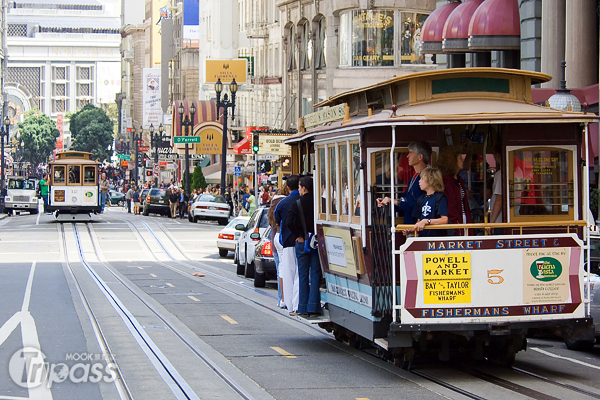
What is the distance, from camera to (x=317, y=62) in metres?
44.7

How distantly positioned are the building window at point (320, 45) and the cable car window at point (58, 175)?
1285 centimetres

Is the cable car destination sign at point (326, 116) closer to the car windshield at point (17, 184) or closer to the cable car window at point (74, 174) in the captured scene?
the cable car window at point (74, 174)

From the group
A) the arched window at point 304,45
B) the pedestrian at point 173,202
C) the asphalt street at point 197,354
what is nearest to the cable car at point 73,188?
the pedestrian at point 173,202

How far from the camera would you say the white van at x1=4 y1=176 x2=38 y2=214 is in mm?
62938

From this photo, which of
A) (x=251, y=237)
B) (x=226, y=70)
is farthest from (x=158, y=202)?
(x=251, y=237)

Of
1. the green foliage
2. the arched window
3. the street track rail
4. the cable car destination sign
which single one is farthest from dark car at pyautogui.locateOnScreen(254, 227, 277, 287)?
the green foliage

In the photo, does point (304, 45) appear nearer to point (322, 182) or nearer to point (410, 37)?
point (410, 37)

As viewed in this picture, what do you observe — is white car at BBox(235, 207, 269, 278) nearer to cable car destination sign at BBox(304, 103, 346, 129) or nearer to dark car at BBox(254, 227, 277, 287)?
dark car at BBox(254, 227, 277, 287)

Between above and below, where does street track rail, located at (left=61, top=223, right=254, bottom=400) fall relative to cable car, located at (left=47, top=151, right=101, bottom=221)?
below

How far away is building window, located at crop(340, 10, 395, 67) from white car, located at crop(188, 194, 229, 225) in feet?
32.3

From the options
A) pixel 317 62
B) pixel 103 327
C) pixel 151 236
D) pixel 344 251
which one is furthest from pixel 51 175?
pixel 344 251

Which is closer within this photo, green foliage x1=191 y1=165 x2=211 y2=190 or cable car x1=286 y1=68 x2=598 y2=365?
cable car x1=286 y1=68 x2=598 y2=365

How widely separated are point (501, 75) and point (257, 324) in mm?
6014

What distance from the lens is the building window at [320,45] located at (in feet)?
144
